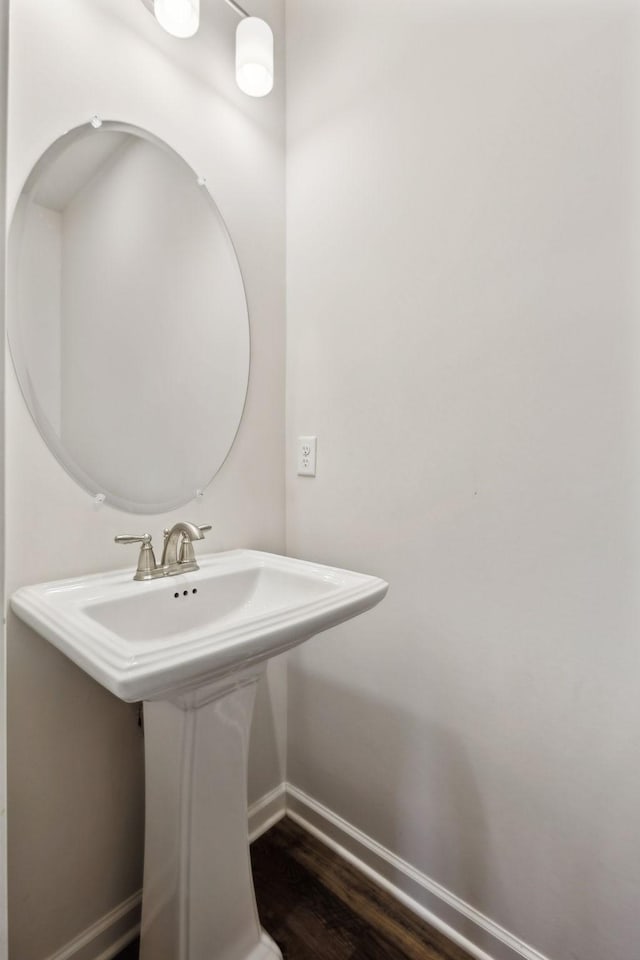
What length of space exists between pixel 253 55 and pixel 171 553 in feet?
4.11

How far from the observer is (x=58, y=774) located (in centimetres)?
89

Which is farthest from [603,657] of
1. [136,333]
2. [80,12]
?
[80,12]

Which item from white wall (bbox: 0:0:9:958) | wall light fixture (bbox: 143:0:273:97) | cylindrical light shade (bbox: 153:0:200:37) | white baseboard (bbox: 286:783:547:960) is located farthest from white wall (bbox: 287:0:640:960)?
white wall (bbox: 0:0:9:958)

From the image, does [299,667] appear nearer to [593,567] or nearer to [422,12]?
[593,567]

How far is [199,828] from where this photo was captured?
0.81 m

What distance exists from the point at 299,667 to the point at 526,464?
3.03ft

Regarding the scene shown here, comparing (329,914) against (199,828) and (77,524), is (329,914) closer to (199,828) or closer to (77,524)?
(199,828)

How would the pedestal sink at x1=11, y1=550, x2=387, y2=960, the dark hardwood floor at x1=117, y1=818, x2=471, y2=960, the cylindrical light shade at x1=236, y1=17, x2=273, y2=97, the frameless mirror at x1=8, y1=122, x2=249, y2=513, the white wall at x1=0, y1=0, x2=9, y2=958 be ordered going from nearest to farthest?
the white wall at x1=0, y1=0, x2=9, y2=958 → the pedestal sink at x1=11, y1=550, x2=387, y2=960 → the frameless mirror at x1=8, y1=122, x2=249, y2=513 → the dark hardwood floor at x1=117, y1=818, x2=471, y2=960 → the cylindrical light shade at x1=236, y1=17, x2=273, y2=97

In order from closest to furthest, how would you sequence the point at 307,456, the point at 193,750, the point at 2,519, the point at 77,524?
the point at 2,519
the point at 193,750
the point at 77,524
the point at 307,456

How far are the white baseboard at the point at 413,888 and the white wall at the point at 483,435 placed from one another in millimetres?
31

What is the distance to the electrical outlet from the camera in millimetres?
1310

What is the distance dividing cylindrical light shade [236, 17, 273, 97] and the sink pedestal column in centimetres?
142

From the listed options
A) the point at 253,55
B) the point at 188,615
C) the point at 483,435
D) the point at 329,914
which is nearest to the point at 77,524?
the point at 188,615

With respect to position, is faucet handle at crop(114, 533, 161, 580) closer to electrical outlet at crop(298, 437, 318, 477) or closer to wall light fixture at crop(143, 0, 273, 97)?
electrical outlet at crop(298, 437, 318, 477)
